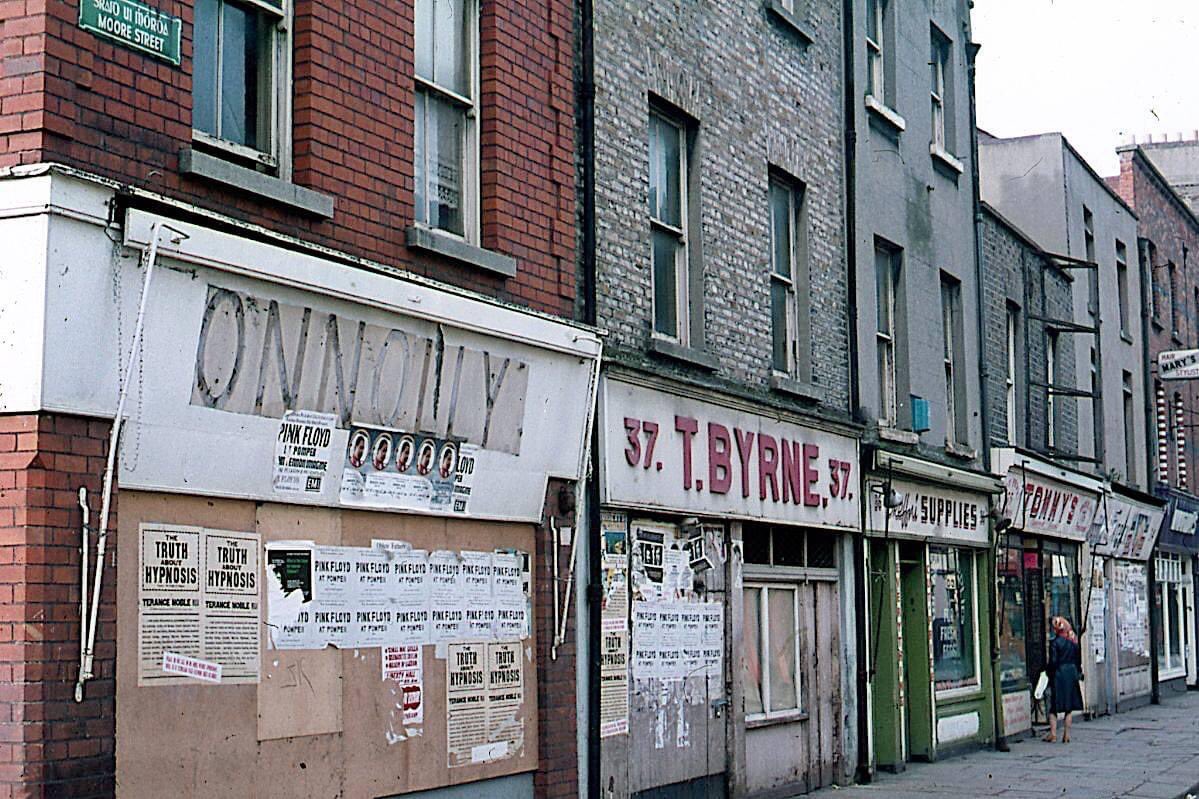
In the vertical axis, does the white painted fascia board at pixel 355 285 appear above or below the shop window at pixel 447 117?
below

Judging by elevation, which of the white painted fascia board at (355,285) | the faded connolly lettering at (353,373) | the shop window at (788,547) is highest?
the white painted fascia board at (355,285)

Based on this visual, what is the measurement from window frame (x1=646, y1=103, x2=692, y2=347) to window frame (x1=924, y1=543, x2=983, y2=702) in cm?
677

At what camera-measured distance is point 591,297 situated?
12547mm

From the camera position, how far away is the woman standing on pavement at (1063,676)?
75.0ft

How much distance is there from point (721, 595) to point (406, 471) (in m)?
5.06

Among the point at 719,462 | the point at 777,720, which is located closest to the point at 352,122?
the point at 719,462

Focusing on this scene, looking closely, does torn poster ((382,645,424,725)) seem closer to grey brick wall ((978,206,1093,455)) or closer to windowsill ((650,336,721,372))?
windowsill ((650,336,721,372))

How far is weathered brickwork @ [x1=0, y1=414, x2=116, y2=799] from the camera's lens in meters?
7.32

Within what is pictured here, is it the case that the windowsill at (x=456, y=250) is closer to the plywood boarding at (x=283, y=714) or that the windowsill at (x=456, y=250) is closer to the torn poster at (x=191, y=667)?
the plywood boarding at (x=283, y=714)

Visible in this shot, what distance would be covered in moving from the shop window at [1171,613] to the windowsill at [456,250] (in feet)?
78.6

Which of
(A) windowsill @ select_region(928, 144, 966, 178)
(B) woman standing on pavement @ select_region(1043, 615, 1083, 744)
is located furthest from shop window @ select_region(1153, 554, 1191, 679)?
(A) windowsill @ select_region(928, 144, 966, 178)

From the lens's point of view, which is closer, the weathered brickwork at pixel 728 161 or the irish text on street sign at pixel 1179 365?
the weathered brickwork at pixel 728 161

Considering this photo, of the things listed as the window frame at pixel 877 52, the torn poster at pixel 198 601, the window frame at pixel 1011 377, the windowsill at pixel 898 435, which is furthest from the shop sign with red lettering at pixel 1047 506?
the torn poster at pixel 198 601

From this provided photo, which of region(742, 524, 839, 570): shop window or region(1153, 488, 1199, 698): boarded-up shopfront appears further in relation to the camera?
region(1153, 488, 1199, 698): boarded-up shopfront
